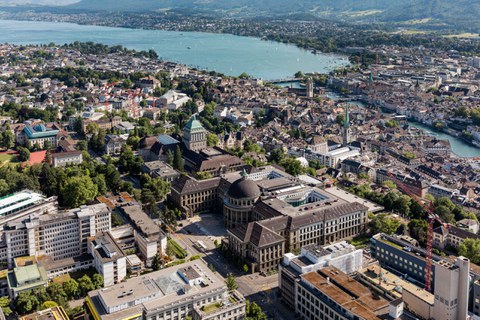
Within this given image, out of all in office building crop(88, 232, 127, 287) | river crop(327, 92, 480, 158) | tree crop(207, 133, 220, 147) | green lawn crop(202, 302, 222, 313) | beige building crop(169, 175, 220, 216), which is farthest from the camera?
river crop(327, 92, 480, 158)

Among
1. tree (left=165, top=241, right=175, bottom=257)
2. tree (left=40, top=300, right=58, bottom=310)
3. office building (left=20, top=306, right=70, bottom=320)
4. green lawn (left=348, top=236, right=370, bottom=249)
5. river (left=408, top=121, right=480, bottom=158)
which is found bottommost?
river (left=408, top=121, right=480, bottom=158)

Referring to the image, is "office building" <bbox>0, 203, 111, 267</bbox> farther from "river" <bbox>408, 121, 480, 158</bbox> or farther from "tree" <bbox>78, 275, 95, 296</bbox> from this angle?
"river" <bbox>408, 121, 480, 158</bbox>

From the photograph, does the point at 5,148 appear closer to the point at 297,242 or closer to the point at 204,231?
the point at 204,231

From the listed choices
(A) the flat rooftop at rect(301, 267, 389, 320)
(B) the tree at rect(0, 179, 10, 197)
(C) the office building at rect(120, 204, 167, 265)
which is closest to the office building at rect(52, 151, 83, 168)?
(B) the tree at rect(0, 179, 10, 197)

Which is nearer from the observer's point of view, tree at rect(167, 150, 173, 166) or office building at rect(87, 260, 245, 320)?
office building at rect(87, 260, 245, 320)

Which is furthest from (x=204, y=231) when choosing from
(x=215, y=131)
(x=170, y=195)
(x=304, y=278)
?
(x=215, y=131)

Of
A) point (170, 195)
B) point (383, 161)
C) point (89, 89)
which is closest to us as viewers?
point (170, 195)

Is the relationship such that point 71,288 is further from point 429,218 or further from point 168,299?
point 429,218
